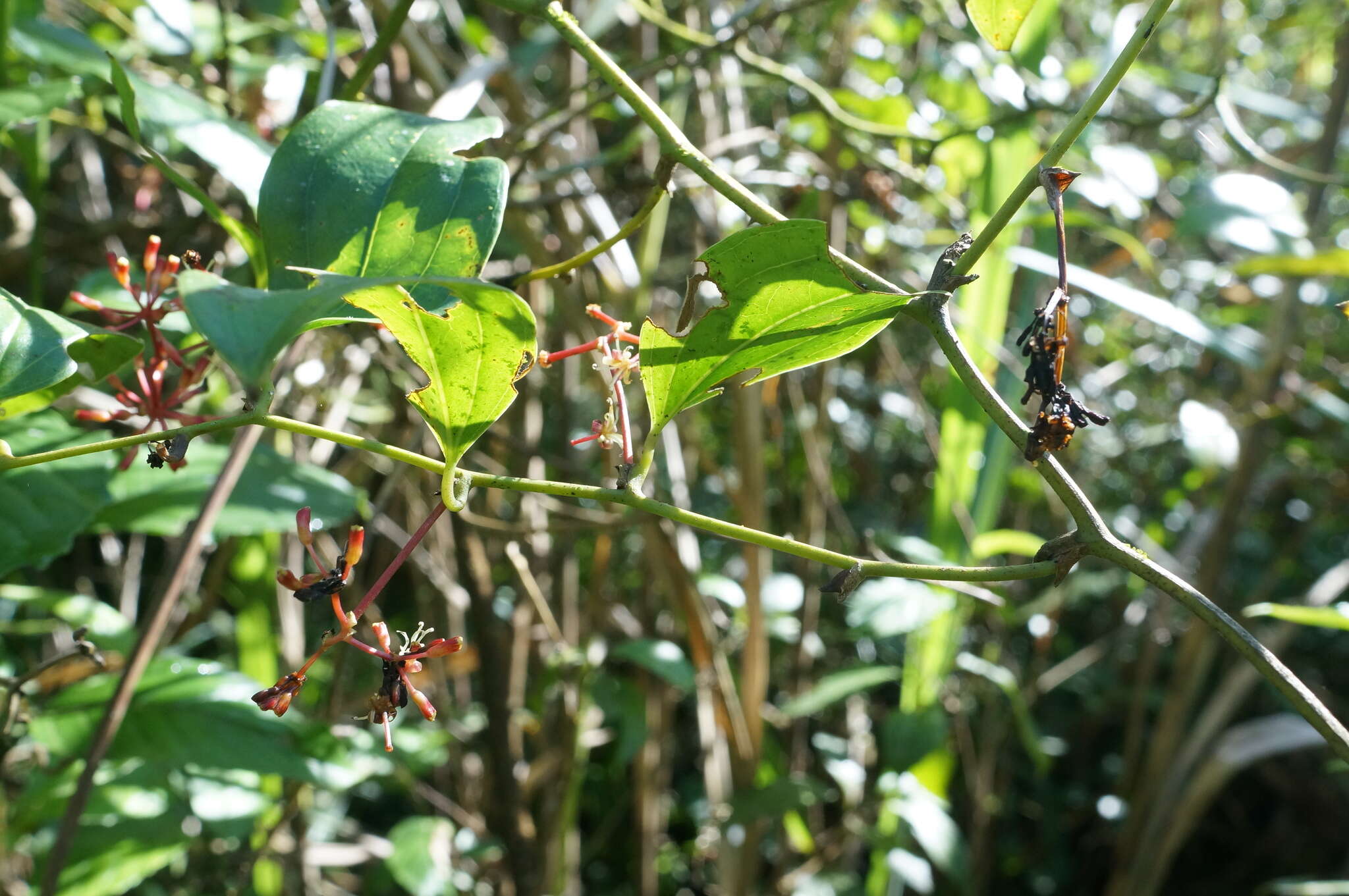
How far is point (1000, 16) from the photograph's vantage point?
41cm

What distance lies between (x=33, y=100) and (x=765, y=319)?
17.7 inches

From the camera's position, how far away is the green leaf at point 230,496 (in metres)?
0.60

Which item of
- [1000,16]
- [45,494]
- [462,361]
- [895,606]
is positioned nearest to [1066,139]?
[1000,16]

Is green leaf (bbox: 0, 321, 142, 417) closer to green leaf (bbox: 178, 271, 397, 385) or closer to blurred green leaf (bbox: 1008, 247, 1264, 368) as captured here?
green leaf (bbox: 178, 271, 397, 385)

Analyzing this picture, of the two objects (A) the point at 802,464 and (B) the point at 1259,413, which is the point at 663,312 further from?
(B) the point at 1259,413

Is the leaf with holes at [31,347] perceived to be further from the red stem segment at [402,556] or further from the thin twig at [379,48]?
the thin twig at [379,48]

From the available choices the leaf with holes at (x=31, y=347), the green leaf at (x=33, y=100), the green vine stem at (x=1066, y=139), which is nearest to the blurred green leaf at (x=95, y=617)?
the green leaf at (x=33, y=100)

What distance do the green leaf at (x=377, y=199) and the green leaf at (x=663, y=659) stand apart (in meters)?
0.55

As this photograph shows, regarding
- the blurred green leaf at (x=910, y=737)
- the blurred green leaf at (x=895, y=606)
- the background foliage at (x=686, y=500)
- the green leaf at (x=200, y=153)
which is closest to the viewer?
the green leaf at (x=200, y=153)

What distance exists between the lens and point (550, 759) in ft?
3.49

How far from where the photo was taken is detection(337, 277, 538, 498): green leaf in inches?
12.5

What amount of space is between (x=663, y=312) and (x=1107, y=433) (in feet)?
3.09

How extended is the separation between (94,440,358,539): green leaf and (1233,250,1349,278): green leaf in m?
0.84

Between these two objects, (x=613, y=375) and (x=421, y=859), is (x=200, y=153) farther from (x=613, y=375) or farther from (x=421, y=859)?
(x=421, y=859)
